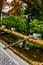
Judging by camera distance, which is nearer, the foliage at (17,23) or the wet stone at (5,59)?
the wet stone at (5,59)

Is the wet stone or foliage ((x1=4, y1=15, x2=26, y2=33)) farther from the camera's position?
foliage ((x1=4, y1=15, x2=26, y2=33))

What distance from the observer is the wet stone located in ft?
6.47

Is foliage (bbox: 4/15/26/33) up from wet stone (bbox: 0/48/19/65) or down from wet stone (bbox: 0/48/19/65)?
down

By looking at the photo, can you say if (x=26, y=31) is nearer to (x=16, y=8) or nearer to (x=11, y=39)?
(x=11, y=39)

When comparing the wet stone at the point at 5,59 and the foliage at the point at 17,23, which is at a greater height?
the wet stone at the point at 5,59

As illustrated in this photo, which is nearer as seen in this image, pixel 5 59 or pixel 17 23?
pixel 5 59

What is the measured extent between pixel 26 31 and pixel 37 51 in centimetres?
78

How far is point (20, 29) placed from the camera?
3174mm

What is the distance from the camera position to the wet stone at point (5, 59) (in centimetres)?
197

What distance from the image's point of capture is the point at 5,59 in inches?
83.4

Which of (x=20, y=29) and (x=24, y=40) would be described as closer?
(x=24, y=40)

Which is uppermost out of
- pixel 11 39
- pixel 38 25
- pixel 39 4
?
pixel 39 4

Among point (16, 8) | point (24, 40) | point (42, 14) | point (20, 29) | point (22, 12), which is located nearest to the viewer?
point (24, 40)

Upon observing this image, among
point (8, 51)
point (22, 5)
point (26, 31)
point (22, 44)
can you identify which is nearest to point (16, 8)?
point (22, 5)
